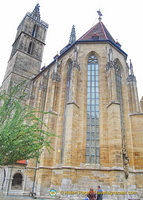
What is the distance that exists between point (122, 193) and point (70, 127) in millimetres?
5277

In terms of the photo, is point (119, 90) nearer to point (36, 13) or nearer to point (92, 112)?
point (92, 112)

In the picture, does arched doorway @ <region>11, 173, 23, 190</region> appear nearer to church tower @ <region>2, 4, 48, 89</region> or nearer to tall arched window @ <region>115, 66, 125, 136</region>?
tall arched window @ <region>115, 66, 125, 136</region>

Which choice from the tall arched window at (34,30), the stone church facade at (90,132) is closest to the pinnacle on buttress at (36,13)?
the tall arched window at (34,30)

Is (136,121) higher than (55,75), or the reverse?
(55,75)

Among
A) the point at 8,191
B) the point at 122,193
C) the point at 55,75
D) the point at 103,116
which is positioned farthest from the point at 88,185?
the point at 55,75

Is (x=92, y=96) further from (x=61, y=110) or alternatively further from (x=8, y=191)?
(x=8, y=191)

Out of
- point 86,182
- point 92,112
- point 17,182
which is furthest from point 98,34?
point 17,182

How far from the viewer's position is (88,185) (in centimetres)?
1148

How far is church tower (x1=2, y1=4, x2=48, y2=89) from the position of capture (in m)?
25.8

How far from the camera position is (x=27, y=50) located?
28469 mm

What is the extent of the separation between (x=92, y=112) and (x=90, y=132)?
1672 millimetres

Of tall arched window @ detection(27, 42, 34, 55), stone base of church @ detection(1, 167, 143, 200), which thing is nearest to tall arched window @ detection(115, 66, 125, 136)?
stone base of church @ detection(1, 167, 143, 200)

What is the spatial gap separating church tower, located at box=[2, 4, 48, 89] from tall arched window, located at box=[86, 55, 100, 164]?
13278 millimetres

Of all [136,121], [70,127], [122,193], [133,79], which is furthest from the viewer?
[133,79]
